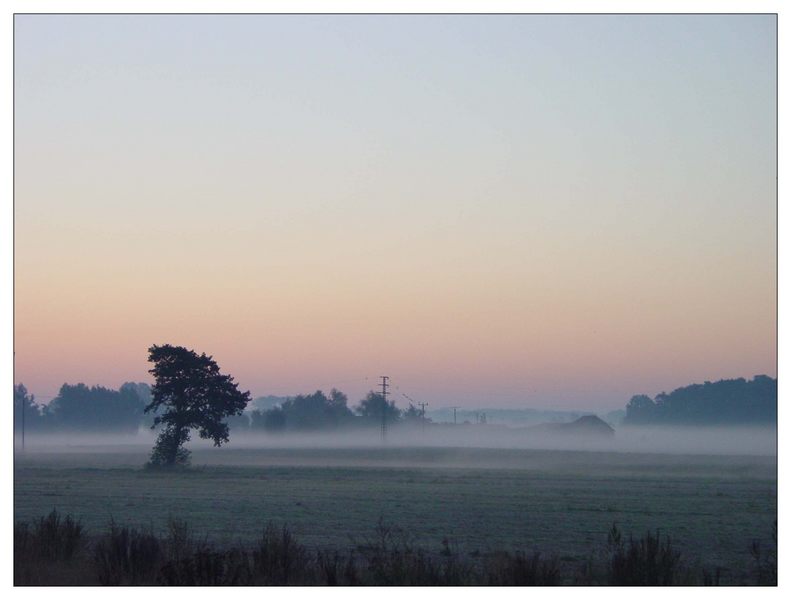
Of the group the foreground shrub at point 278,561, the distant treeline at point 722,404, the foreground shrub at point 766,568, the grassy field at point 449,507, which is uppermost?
the foreground shrub at point 278,561

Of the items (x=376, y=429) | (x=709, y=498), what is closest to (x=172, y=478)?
(x=709, y=498)

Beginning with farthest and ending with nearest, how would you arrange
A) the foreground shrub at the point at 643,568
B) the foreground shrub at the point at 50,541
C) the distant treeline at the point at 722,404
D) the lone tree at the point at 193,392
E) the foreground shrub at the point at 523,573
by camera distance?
the distant treeline at the point at 722,404 → the lone tree at the point at 193,392 → the foreground shrub at the point at 50,541 → the foreground shrub at the point at 643,568 → the foreground shrub at the point at 523,573

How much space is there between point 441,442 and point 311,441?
22519 mm

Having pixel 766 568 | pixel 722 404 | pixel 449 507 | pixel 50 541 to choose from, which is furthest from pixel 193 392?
pixel 722 404

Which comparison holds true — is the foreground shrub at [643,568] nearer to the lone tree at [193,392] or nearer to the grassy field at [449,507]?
the grassy field at [449,507]

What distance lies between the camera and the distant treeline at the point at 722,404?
16075 centimetres

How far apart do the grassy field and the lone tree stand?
36.1 feet

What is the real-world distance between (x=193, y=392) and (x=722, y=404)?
127279 mm

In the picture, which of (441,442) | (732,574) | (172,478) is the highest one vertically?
(732,574)

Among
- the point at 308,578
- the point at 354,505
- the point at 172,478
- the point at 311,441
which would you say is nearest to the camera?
the point at 308,578

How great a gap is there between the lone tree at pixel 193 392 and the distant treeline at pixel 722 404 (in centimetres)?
9910

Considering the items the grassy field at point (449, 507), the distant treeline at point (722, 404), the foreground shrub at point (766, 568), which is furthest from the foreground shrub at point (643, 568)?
the distant treeline at point (722, 404)

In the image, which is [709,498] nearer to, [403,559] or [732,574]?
[732,574]

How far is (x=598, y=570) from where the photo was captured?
19.6 metres
